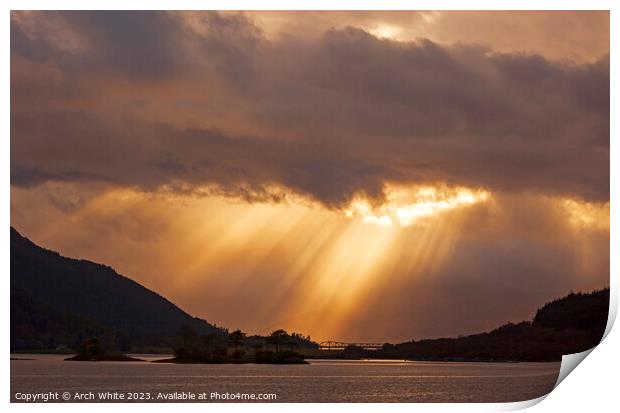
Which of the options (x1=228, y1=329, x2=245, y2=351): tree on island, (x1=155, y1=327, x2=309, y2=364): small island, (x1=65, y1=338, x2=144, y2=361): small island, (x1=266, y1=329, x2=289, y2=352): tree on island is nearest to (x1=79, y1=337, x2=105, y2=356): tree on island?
(x1=65, y1=338, x2=144, y2=361): small island

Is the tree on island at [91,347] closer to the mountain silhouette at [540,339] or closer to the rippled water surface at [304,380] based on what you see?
the rippled water surface at [304,380]

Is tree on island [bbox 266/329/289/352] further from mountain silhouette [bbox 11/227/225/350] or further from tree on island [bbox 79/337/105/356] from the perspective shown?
tree on island [bbox 79/337/105/356]

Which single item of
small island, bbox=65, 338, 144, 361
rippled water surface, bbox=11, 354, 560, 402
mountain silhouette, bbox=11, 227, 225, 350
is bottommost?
rippled water surface, bbox=11, 354, 560, 402

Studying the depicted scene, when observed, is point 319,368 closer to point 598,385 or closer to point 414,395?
point 414,395

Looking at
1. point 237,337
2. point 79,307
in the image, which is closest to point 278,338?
point 237,337

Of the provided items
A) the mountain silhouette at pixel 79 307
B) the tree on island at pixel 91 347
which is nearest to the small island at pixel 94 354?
the tree on island at pixel 91 347

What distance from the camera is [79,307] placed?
46.5 feet

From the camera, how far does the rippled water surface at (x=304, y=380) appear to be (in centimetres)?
1242

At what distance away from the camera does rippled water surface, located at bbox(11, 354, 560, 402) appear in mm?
12422

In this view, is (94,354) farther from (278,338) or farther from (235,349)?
(278,338)

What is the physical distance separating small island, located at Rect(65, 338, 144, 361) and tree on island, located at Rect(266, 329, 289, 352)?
65.0 inches

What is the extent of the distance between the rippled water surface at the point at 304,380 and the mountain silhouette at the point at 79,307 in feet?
1.03
